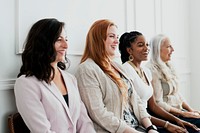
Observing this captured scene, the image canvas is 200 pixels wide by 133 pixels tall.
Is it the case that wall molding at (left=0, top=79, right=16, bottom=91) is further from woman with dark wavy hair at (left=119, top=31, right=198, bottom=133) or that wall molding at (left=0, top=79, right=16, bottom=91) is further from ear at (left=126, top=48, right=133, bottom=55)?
ear at (left=126, top=48, right=133, bottom=55)

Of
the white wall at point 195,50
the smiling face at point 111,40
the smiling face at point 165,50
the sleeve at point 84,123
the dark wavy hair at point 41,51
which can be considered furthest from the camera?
the white wall at point 195,50

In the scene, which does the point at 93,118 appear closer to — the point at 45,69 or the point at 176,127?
the point at 45,69

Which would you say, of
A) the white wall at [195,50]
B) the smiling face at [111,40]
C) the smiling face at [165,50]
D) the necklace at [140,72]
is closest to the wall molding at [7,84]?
the smiling face at [111,40]

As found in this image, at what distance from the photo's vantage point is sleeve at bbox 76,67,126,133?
1917 millimetres

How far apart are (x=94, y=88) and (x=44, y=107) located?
451 mm

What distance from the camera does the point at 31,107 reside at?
1514 mm

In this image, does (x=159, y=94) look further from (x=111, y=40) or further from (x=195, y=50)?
(x=195, y=50)

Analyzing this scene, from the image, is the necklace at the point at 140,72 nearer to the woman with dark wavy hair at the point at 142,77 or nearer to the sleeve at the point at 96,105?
the woman with dark wavy hair at the point at 142,77

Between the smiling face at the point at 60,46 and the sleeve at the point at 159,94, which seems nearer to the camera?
the smiling face at the point at 60,46

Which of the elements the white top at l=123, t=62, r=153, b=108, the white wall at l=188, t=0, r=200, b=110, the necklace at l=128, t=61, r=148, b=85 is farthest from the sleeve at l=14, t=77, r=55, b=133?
the white wall at l=188, t=0, r=200, b=110

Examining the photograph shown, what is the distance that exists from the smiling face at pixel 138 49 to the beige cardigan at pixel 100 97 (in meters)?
0.58

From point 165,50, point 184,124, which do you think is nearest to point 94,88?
point 184,124

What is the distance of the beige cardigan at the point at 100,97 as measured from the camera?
1921 millimetres

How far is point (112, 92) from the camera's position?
2.00 metres
